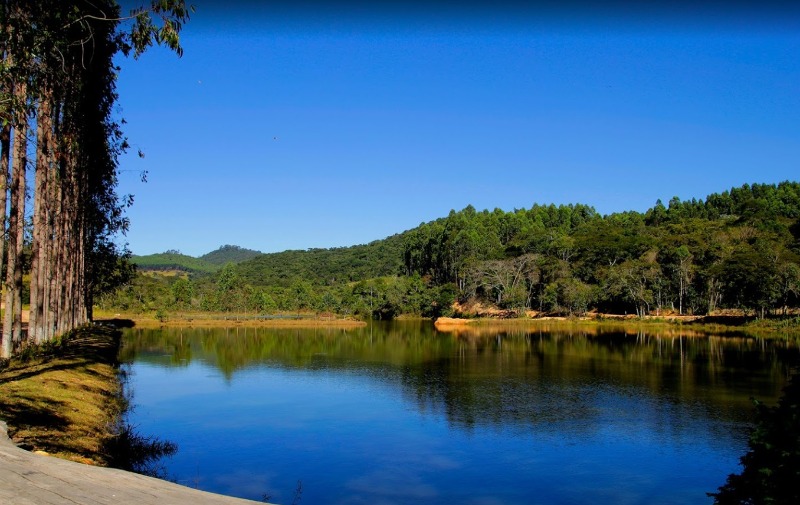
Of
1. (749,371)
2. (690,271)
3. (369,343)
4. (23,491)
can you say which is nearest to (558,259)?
(690,271)

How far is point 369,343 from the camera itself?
59312mm

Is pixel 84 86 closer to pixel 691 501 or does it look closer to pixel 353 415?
pixel 353 415

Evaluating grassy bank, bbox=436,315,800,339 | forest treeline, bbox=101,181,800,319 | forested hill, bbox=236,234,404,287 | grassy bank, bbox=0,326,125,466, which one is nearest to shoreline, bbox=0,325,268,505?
grassy bank, bbox=0,326,125,466

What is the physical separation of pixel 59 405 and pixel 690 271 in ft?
254

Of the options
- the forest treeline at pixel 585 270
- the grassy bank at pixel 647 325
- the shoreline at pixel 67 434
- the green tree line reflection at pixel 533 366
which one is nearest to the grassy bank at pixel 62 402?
the shoreline at pixel 67 434

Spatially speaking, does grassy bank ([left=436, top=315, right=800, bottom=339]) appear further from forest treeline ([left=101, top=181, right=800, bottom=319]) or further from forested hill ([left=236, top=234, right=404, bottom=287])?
forested hill ([left=236, top=234, right=404, bottom=287])

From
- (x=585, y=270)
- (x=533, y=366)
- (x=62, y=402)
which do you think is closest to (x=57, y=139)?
(x=62, y=402)

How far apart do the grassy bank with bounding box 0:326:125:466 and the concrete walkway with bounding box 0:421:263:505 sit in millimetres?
3065

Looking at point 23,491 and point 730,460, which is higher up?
point 23,491

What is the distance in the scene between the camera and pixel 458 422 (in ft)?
74.9

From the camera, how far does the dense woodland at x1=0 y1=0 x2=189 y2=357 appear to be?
11.9m

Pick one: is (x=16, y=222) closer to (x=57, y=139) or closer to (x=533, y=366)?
(x=57, y=139)

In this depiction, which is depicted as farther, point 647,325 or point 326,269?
point 326,269

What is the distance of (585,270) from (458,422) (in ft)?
253
